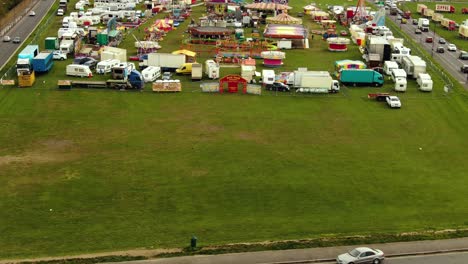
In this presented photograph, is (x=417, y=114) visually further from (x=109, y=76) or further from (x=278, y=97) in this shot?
(x=109, y=76)

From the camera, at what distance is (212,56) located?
2621 inches

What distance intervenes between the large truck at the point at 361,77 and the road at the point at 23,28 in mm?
31489

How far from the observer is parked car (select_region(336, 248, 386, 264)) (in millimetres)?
24528

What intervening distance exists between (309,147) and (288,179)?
19.2ft

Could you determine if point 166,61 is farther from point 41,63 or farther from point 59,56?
point 59,56

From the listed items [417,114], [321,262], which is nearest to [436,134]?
[417,114]

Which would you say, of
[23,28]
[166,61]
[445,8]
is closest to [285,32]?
[166,61]

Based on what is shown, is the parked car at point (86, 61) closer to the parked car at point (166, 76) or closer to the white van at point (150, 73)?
the white van at point (150, 73)

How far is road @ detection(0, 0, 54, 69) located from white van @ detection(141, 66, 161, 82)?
14229 mm

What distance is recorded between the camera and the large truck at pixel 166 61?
5866 centimetres

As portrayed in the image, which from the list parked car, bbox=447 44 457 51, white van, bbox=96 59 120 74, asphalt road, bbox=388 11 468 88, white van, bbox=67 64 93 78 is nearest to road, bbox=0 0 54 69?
white van, bbox=67 64 93 78

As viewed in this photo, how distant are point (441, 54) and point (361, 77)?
2057 centimetres

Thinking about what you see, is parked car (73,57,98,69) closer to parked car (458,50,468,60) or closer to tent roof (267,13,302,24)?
tent roof (267,13,302,24)

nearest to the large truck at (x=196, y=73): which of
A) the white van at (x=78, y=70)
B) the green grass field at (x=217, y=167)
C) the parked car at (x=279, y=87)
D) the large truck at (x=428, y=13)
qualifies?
the green grass field at (x=217, y=167)
